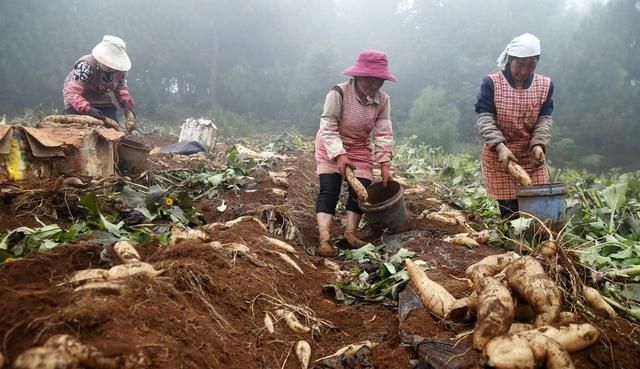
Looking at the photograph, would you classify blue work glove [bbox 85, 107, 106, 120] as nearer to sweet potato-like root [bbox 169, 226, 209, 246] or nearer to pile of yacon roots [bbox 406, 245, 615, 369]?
sweet potato-like root [bbox 169, 226, 209, 246]

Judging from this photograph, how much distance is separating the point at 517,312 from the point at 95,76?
421 centimetres

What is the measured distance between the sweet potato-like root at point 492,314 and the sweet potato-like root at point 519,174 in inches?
52.2

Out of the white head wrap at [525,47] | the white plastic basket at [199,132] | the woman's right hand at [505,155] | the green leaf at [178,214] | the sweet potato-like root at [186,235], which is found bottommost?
the white plastic basket at [199,132]

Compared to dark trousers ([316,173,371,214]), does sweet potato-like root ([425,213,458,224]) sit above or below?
below

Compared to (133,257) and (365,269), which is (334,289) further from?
(133,257)

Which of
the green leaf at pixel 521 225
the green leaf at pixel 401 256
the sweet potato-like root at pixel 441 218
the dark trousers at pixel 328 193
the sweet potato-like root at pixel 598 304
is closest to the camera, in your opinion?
the sweet potato-like root at pixel 598 304

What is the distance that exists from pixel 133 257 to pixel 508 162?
2.24 metres

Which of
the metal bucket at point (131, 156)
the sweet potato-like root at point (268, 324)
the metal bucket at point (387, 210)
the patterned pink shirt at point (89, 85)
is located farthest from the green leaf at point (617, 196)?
the patterned pink shirt at point (89, 85)

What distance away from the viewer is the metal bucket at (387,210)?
3.19 metres

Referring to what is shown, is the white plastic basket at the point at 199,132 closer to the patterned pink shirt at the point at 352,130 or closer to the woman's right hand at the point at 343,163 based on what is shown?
the patterned pink shirt at the point at 352,130

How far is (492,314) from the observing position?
60.9 inches

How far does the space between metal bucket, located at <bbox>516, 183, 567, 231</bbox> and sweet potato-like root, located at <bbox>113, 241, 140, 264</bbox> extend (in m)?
2.05

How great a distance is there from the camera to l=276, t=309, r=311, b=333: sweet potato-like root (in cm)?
187

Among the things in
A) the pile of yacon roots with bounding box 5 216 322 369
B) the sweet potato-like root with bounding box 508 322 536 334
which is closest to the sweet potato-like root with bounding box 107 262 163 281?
the pile of yacon roots with bounding box 5 216 322 369
